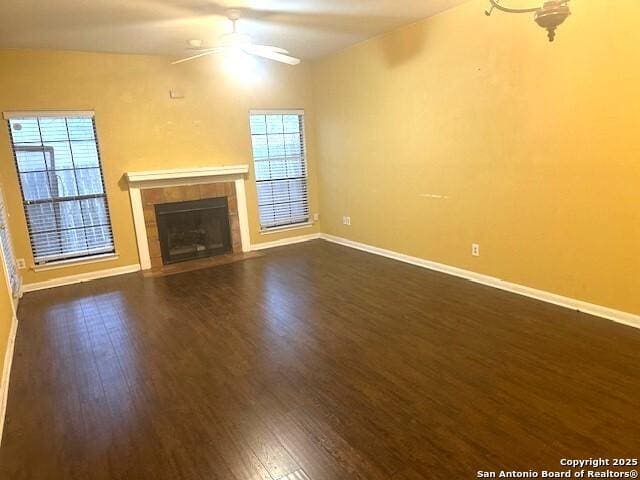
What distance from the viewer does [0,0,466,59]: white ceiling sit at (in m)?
3.34

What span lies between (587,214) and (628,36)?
3.95 feet

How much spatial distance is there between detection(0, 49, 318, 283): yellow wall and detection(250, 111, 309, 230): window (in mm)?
148

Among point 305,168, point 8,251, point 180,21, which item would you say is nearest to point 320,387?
point 180,21

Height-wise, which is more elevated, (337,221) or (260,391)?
(337,221)

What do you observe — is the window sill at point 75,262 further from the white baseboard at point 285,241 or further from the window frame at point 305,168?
the window frame at point 305,168

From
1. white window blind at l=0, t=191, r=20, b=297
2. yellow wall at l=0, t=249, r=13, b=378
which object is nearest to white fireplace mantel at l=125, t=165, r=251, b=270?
white window blind at l=0, t=191, r=20, b=297

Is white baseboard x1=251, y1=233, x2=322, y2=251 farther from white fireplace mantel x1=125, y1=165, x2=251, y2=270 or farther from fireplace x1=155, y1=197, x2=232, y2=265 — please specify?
white fireplace mantel x1=125, y1=165, x2=251, y2=270

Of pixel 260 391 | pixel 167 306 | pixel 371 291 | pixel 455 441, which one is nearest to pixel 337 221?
pixel 371 291

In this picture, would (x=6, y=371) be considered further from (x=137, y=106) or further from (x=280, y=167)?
(x=280, y=167)

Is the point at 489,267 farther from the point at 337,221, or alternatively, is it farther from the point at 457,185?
the point at 337,221

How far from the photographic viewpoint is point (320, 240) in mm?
6375

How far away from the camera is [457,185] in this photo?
4109 millimetres

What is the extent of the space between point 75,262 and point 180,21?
9.80ft

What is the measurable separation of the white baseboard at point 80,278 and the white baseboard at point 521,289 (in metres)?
3.05
